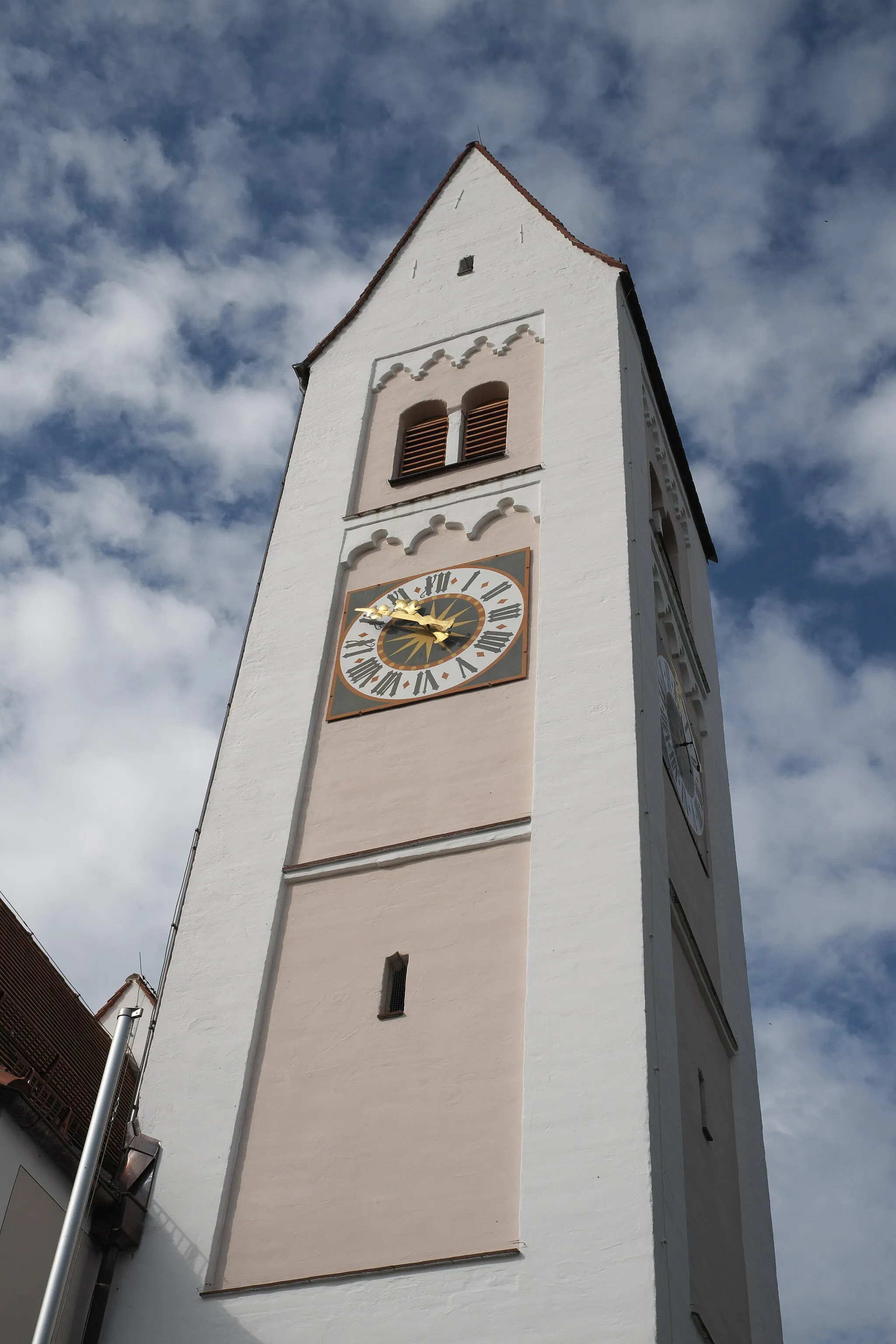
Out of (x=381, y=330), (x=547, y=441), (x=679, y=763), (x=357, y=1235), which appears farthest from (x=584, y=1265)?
(x=381, y=330)

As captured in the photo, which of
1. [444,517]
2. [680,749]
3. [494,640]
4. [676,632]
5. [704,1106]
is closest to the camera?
[704,1106]

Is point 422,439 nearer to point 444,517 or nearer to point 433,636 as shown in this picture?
point 444,517

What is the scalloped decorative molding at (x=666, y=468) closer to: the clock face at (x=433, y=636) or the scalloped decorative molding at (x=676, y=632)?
the scalloped decorative molding at (x=676, y=632)

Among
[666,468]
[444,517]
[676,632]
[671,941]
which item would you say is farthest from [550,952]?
[666,468]

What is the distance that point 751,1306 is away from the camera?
14.4 metres

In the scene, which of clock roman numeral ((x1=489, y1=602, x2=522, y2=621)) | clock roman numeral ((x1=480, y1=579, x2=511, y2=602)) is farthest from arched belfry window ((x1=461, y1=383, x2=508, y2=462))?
clock roman numeral ((x1=489, y1=602, x2=522, y2=621))

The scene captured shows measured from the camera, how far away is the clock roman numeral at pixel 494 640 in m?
16.7

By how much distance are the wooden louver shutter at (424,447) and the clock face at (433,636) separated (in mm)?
2458

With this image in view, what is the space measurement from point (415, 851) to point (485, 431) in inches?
279

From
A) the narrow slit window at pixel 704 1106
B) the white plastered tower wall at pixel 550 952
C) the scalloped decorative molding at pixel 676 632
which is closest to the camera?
the white plastered tower wall at pixel 550 952

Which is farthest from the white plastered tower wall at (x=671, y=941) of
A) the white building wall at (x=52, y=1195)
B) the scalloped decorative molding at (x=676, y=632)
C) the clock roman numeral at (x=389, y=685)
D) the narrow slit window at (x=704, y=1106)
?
the white building wall at (x=52, y=1195)

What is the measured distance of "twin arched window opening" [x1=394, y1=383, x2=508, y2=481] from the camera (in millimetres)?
20188

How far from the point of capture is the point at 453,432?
20.6m

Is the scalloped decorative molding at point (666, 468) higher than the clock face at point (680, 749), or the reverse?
the scalloped decorative molding at point (666, 468)
